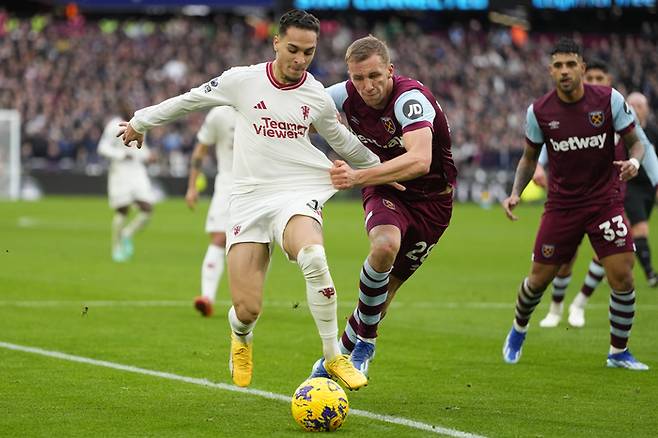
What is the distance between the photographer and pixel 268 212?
7980 millimetres

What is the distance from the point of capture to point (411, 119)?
8.02 m

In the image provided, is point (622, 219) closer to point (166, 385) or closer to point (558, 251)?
point (558, 251)

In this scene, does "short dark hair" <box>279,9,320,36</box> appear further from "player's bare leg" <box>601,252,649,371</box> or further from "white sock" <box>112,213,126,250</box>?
"white sock" <box>112,213,126,250</box>

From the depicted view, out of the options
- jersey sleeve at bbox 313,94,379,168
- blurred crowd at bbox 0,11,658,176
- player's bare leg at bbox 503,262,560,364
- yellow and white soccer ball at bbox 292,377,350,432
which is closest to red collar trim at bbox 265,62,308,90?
jersey sleeve at bbox 313,94,379,168

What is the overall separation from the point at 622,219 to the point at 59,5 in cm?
3321

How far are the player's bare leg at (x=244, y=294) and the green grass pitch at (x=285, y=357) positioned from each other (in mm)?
273

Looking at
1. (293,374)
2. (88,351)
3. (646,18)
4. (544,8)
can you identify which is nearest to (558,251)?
(293,374)

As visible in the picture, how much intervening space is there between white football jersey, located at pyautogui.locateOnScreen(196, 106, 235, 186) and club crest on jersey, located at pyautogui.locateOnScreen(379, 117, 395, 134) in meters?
5.32

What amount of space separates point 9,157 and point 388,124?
115 feet

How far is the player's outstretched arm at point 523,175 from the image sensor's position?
9828mm

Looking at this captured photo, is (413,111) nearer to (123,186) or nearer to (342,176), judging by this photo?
(342,176)

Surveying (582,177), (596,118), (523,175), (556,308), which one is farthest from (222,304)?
(596,118)

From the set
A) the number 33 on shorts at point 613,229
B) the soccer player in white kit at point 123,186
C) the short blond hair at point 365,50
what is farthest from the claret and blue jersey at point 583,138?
the soccer player in white kit at point 123,186

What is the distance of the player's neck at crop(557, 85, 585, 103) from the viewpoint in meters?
9.56
